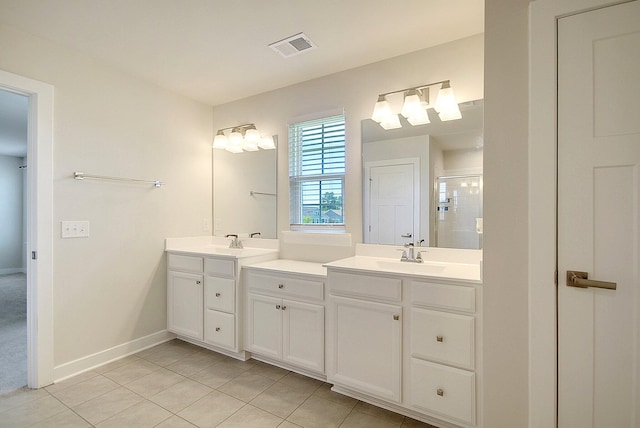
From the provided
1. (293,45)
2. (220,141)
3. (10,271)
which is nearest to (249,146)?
(220,141)

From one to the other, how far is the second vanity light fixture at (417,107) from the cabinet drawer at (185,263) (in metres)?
1.94

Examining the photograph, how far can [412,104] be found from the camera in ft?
6.93

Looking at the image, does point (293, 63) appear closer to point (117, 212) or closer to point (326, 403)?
point (117, 212)

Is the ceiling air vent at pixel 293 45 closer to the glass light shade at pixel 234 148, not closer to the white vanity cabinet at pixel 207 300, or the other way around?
the glass light shade at pixel 234 148

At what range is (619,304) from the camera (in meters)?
1.18

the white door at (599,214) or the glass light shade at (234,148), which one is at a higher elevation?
the glass light shade at (234,148)

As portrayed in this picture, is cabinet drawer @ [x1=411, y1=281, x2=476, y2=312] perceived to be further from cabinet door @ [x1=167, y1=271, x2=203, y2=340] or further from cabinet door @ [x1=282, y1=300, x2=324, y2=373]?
cabinet door @ [x1=167, y1=271, x2=203, y2=340]

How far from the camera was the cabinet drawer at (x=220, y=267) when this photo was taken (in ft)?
7.97

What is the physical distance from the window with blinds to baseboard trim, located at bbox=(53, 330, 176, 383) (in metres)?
1.67

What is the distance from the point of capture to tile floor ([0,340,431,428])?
68.0 inches

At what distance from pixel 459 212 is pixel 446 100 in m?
0.77

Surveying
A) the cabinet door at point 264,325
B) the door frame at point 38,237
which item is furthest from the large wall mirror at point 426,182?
the door frame at point 38,237

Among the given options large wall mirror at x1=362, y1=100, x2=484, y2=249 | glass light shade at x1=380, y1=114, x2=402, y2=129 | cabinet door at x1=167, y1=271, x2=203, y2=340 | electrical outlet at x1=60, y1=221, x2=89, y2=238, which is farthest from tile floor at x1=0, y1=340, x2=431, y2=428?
glass light shade at x1=380, y1=114, x2=402, y2=129

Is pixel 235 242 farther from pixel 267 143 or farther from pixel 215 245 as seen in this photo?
pixel 267 143
